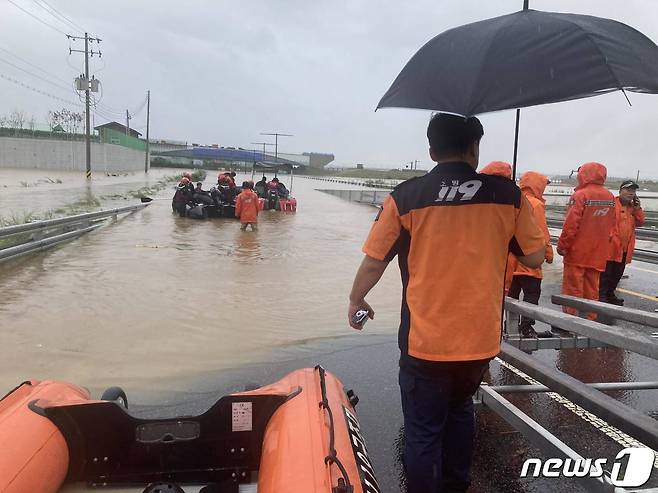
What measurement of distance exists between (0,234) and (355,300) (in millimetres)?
8282

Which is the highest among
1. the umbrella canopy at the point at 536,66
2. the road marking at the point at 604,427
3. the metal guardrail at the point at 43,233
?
the umbrella canopy at the point at 536,66

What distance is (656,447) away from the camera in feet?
7.75

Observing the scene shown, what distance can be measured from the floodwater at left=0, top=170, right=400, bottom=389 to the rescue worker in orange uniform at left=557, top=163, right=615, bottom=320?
7.87 ft

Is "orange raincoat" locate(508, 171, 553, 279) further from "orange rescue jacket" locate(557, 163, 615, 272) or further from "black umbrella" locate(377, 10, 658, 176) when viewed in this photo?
"black umbrella" locate(377, 10, 658, 176)

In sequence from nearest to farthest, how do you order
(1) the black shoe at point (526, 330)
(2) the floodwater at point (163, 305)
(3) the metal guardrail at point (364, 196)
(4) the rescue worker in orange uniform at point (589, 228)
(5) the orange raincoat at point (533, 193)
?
1. (1) the black shoe at point (526, 330)
2. (2) the floodwater at point (163, 305)
3. (5) the orange raincoat at point (533, 193)
4. (4) the rescue worker in orange uniform at point (589, 228)
5. (3) the metal guardrail at point (364, 196)

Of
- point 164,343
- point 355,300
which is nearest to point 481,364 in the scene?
point 355,300

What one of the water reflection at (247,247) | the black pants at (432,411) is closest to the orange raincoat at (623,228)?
the black pants at (432,411)

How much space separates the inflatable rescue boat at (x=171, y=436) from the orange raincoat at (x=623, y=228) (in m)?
5.76

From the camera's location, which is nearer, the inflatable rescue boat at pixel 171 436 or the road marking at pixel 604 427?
the inflatable rescue boat at pixel 171 436

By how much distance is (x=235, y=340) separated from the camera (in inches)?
243

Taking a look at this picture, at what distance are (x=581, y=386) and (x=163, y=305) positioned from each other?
592cm

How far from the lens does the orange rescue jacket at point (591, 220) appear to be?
581cm

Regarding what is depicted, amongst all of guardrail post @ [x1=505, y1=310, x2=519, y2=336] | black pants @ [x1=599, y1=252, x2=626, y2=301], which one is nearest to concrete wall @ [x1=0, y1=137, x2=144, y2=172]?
black pants @ [x1=599, y1=252, x2=626, y2=301]

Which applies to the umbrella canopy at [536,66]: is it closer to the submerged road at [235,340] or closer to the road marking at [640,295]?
the submerged road at [235,340]
